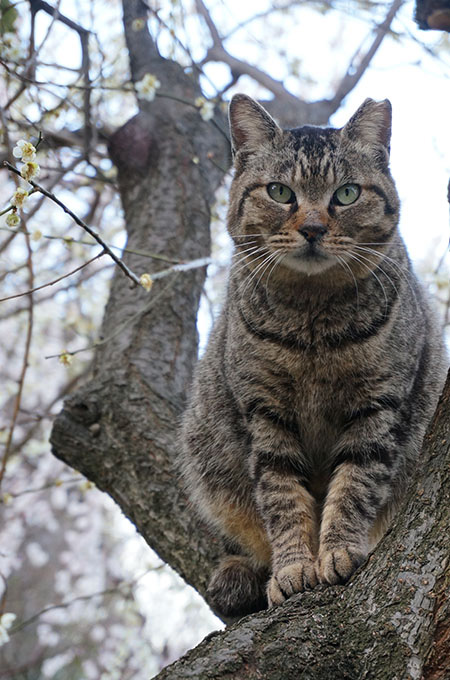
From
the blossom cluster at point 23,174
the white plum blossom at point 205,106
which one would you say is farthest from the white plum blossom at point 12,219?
the white plum blossom at point 205,106

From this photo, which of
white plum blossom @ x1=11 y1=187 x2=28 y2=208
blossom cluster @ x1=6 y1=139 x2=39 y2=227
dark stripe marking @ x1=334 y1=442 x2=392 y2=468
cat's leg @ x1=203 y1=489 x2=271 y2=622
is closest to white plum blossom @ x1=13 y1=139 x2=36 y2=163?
blossom cluster @ x1=6 y1=139 x2=39 y2=227

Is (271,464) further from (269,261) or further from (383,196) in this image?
(383,196)

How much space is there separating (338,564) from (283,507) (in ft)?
1.39

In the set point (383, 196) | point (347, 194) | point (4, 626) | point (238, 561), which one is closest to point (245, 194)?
point (347, 194)

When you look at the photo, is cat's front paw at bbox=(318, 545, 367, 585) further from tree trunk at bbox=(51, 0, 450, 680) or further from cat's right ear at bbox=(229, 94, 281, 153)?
cat's right ear at bbox=(229, 94, 281, 153)

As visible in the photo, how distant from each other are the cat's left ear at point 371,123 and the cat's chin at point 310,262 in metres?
0.63

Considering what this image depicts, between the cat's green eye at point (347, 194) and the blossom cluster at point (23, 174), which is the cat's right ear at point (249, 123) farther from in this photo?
the blossom cluster at point (23, 174)

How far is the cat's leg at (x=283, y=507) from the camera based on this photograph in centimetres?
238

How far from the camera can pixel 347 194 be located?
2.79 metres

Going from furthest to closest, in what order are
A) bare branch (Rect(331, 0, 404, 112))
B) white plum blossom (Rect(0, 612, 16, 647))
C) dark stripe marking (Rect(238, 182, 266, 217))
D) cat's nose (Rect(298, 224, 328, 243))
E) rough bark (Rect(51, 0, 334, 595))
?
bare branch (Rect(331, 0, 404, 112)) < white plum blossom (Rect(0, 612, 16, 647)) < rough bark (Rect(51, 0, 334, 595)) < dark stripe marking (Rect(238, 182, 266, 217)) < cat's nose (Rect(298, 224, 328, 243))

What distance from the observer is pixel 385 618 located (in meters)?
1.78

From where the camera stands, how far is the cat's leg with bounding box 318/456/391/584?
7.68 feet

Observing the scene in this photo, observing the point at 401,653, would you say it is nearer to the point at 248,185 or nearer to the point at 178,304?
the point at 248,185

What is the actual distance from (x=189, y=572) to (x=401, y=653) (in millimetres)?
1468
